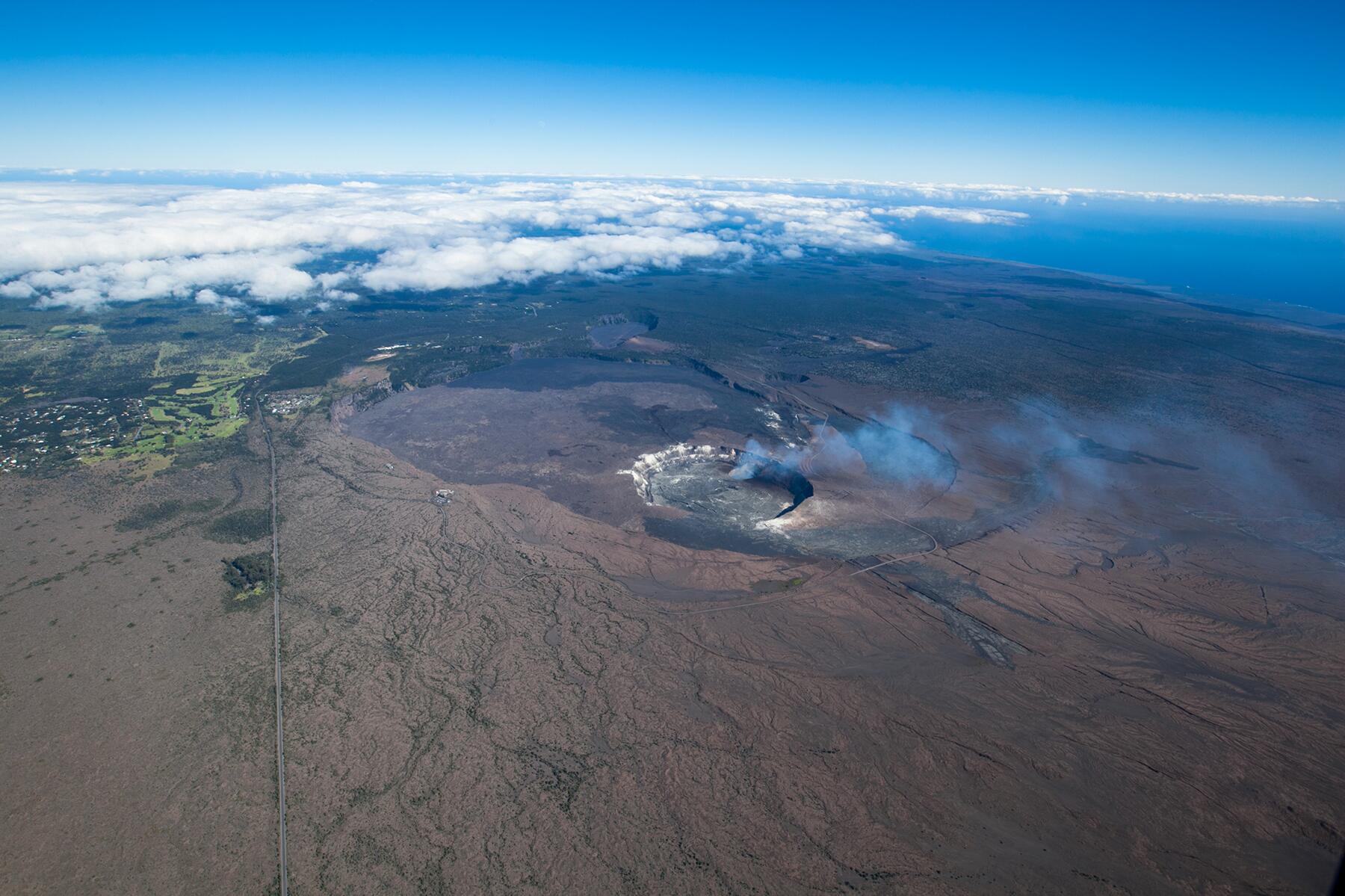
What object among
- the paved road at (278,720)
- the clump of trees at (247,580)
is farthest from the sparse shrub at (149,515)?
the clump of trees at (247,580)

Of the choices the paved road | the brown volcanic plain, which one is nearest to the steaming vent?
the brown volcanic plain

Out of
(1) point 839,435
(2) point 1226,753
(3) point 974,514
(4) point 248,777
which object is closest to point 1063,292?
(1) point 839,435

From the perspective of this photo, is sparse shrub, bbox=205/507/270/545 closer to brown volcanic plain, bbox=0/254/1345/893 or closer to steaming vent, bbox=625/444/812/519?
brown volcanic plain, bbox=0/254/1345/893

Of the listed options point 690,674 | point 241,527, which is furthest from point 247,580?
point 690,674

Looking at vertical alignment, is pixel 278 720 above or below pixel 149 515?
below

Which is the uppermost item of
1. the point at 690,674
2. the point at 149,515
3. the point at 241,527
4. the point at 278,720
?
the point at 149,515

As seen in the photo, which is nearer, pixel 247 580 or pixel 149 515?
pixel 247 580

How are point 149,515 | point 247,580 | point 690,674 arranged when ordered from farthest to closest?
point 149,515, point 247,580, point 690,674

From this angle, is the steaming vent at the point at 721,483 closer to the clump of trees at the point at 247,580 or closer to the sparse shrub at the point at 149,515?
the clump of trees at the point at 247,580

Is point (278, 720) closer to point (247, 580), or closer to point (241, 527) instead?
point (247, 580)

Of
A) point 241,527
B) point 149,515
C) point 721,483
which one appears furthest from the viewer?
point 721,483
